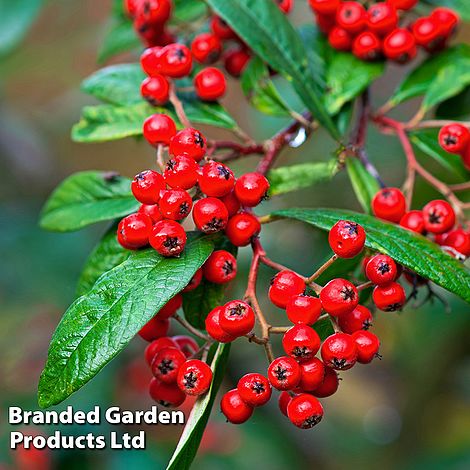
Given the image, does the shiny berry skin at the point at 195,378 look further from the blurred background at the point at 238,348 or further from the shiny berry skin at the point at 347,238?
the blurred background at the point at 238,348

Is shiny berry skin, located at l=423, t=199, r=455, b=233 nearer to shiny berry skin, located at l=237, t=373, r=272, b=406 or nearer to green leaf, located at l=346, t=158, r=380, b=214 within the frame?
green leaf, located at l=346, t=158, r=380, b=214

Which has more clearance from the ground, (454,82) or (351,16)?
(351,16)

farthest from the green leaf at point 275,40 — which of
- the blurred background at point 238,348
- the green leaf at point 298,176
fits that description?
the blurred background at point 238,348

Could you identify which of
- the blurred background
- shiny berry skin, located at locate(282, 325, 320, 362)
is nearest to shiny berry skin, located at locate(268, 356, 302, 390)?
shiny berry skin, located at locate(282, 325, 320, 362)

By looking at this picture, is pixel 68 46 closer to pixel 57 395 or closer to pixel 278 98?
pixel 278 98

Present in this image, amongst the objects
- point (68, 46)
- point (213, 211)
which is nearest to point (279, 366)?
point (213, 211)

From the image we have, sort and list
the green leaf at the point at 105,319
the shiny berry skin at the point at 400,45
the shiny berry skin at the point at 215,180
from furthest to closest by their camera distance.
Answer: the shiny berry skin at the point at 400,45 < the shiny berry skin at the point at 215,180 < the green leaf at the point at 105,319
